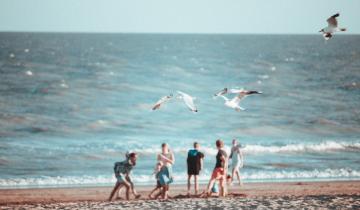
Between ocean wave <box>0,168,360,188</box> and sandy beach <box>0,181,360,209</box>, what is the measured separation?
1.27 meters

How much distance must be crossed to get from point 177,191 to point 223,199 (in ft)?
12.2

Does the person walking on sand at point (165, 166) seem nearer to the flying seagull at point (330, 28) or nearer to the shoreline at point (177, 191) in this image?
the shoreline at point (177, 191)

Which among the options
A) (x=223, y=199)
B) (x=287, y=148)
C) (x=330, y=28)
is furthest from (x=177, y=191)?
(x=287, y=148)

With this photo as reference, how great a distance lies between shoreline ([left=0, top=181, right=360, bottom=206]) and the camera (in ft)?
60.9

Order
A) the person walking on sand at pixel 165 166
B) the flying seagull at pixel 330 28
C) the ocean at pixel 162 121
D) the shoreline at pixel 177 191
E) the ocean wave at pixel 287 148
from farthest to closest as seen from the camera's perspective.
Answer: the ocean wave at pixel 287 148, the ocean at pixel 162 121, the shoreline at pixel 177 191, the person walking on sand at pixel 165 166, the flying seagull at pixel 330 28

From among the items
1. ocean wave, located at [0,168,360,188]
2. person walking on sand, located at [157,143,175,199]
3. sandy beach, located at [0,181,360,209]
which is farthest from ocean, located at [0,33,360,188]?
person walking on sand, located at [157,143,175,199]

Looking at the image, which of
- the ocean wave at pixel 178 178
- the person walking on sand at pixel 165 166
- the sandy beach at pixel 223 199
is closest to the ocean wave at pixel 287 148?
the ocean wave at pixel 178 178

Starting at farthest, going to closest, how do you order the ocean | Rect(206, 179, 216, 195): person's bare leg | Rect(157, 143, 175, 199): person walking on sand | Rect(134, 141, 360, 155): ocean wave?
Rect(134, 141, 360, 155): ocean wave → the ocean → Rect(206, 179, 216, 195): person's bare leg → Rect(157, 143, 175, 199): person walking on sand

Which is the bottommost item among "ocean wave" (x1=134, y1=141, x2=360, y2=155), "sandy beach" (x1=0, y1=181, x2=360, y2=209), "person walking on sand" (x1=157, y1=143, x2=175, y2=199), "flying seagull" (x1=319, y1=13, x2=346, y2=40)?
"sandy beach" (x1=0, y1=181, x2=360, y2=209)

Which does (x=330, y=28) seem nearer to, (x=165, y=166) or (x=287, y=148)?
(x=165, y=166)

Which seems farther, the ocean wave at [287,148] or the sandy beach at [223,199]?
the ocean wave at [287,148]

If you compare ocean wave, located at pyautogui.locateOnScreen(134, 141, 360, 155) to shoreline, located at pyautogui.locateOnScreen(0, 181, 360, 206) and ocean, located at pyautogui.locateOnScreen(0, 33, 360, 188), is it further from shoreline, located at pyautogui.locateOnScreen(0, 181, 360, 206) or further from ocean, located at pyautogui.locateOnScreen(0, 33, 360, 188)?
shoreline, located at pyautogui.locateOnScreen(0, 181, 360, 206)

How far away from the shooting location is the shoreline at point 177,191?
60.9ft

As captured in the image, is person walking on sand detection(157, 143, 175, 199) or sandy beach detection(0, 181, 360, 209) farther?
person walking on sand detection(157, 143, 175, 199)
